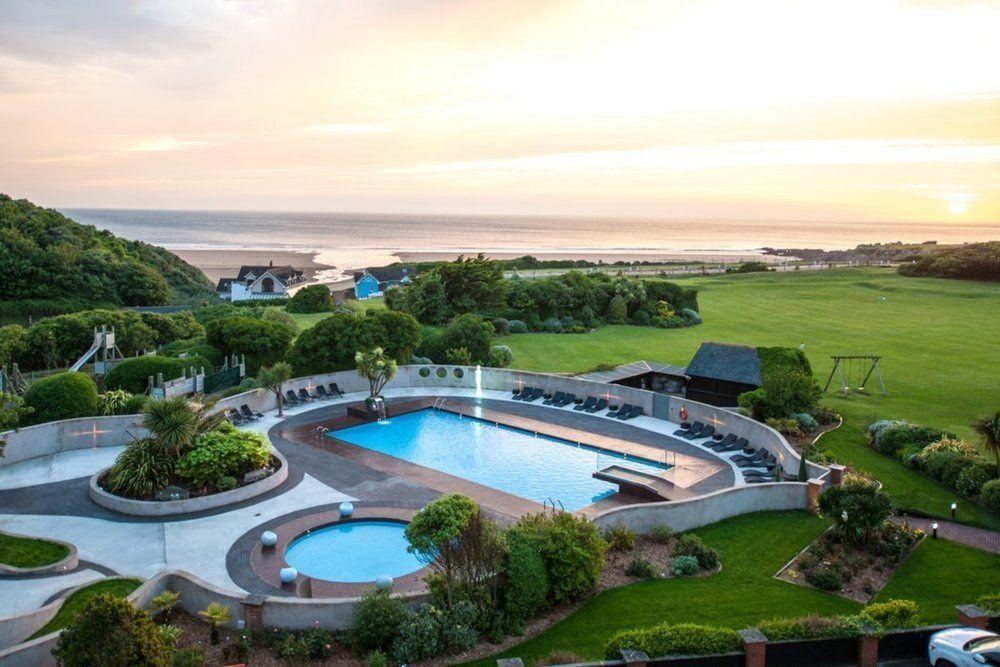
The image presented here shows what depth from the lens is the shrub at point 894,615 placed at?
10586 mm

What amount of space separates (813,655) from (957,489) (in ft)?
36.1

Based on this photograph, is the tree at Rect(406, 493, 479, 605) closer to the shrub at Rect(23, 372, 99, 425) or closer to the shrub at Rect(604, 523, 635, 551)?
the shrub at Rect(604, 523, 635, 551)

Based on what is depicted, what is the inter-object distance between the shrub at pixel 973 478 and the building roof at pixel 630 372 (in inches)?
461

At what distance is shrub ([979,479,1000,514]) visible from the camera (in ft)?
54.9

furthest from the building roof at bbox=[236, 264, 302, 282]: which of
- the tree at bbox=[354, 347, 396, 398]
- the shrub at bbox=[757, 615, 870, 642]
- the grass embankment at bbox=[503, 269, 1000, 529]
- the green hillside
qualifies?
the shrub at bbox=[757, 615, 870, 642]

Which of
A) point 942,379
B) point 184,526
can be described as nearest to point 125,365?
point 184,526

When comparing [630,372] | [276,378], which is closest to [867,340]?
[630,372]

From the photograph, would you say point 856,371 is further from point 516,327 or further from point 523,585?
point 523,585

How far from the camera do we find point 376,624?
36.1ft

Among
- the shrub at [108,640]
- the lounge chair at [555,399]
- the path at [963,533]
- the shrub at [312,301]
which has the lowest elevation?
the path at [963,533]

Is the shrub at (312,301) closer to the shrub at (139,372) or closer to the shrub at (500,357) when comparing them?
the shrub at (500,357)

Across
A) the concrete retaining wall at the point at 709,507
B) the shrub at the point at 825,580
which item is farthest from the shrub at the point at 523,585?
the shrub at the point at 825,580

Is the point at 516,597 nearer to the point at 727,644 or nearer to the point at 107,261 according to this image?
the point at 727,644

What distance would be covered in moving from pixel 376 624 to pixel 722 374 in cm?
2000
